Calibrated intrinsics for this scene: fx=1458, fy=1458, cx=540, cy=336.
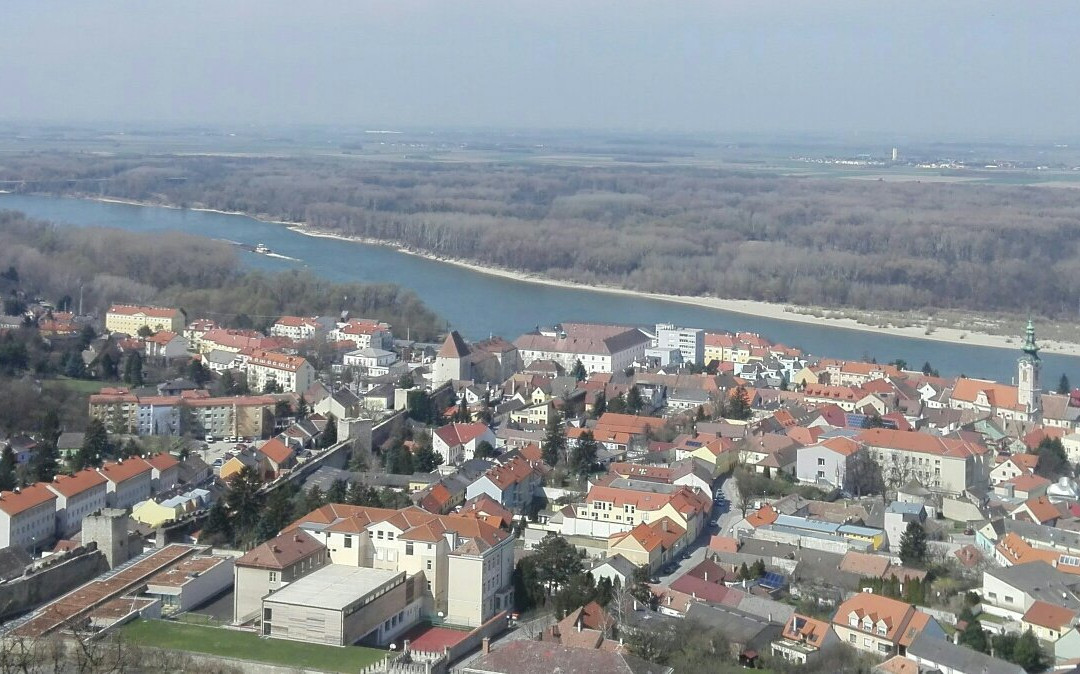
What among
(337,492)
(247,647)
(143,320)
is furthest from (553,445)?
(143,320)

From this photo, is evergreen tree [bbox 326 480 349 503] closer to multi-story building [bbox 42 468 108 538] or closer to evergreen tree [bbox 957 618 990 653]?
multi-story building [bbox 42 468 108 538]

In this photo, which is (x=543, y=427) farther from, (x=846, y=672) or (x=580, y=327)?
(x=846, y=672)

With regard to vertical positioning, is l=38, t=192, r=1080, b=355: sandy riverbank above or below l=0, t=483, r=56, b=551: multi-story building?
Answer: below

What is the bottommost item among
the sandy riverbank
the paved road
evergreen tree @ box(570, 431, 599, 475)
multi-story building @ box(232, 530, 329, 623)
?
the sandy riverbank

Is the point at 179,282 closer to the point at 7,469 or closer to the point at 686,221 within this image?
the point at 7,469

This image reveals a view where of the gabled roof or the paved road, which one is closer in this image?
the gabled roof

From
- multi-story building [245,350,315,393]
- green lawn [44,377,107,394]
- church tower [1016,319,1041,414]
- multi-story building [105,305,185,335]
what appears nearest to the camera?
church tower [1016,319,1041,414]

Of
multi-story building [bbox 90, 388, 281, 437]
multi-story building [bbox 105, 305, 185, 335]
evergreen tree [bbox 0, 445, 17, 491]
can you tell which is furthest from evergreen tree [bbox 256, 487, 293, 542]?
multi-story building [bbox 105, 305, 185, 335]
